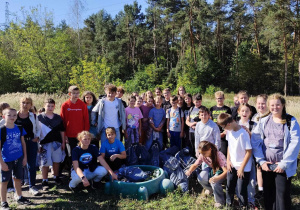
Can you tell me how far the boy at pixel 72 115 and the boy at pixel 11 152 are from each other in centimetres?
98

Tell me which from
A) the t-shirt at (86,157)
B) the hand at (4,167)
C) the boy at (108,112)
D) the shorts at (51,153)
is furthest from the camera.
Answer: the boy at (108,112)

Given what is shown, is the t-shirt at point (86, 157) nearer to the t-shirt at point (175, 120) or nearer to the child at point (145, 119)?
the child at point (145, 119)

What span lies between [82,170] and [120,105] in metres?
1.56

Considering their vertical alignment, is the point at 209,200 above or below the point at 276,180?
below

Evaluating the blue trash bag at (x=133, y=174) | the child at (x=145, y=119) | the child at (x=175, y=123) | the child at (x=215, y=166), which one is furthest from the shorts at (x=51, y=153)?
the child at (x=215, y=166)

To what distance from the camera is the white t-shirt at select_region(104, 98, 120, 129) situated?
190 inches

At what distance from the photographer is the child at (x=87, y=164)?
158 inches

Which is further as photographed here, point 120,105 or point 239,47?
point 239,47

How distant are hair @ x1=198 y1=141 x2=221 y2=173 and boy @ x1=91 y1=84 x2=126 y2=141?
2.03 meters

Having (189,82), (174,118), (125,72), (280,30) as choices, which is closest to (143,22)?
(125,72)

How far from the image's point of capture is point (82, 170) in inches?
162

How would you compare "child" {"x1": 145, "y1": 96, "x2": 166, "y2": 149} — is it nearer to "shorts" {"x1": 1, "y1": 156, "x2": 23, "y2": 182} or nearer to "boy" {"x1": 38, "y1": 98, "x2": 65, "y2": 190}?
"boy" {"x1": 38, "y1": 98, "x2": 65, "y2": 190}

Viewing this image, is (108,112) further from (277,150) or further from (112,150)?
(277,150)

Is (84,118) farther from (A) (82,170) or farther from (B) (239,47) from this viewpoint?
(B) (239,47)
